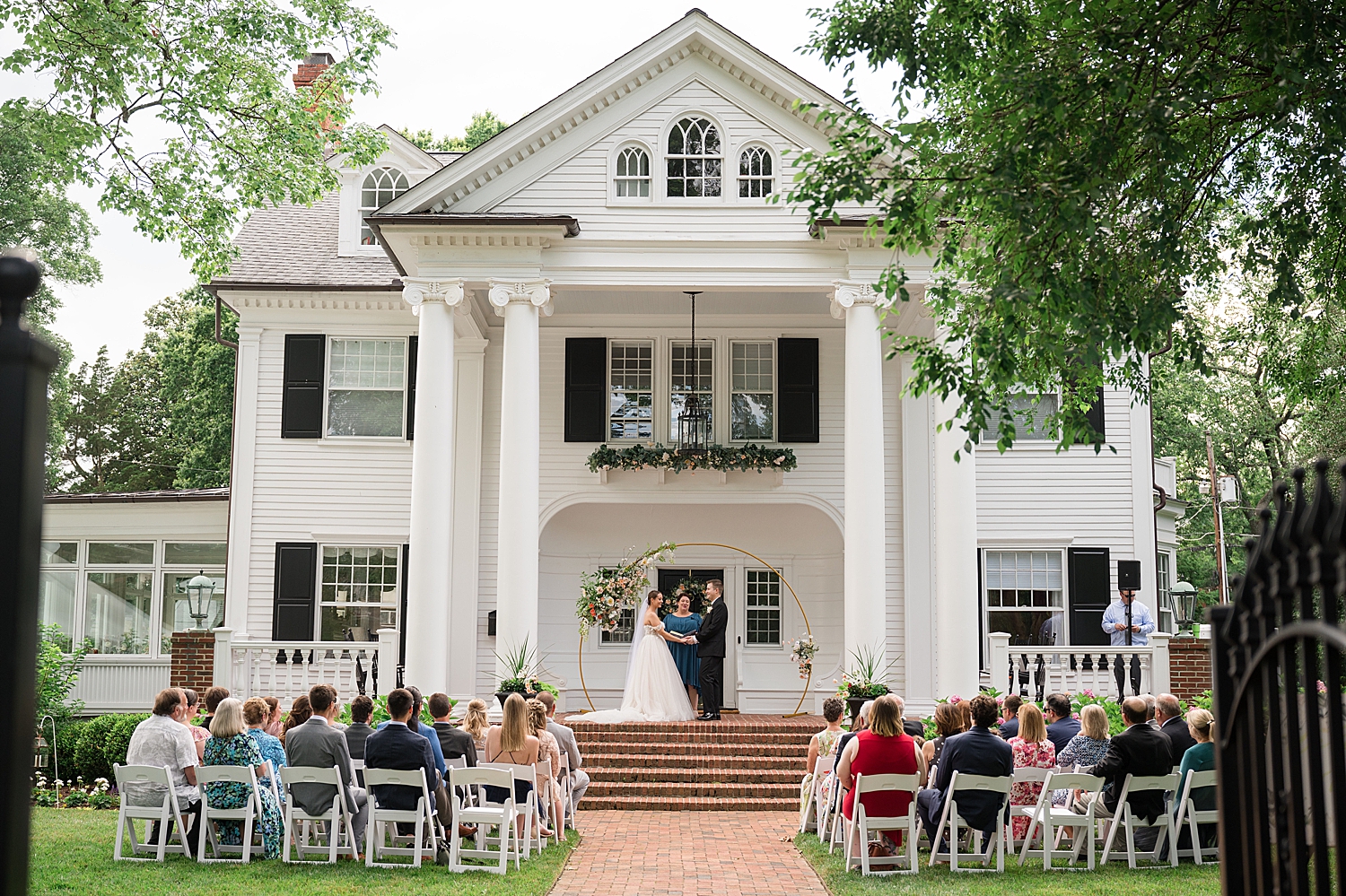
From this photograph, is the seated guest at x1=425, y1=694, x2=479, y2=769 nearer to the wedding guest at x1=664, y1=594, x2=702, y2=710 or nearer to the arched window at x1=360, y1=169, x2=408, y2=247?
the wedding guest at x1=664, y1=594, x2=702, y2=710

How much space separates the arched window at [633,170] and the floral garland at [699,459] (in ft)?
12.8

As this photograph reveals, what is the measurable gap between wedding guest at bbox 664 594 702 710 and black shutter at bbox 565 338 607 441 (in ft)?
10.4

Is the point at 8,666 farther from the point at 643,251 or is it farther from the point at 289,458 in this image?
the point at 289,458

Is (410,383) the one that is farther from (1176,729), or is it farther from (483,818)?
(1176,729)

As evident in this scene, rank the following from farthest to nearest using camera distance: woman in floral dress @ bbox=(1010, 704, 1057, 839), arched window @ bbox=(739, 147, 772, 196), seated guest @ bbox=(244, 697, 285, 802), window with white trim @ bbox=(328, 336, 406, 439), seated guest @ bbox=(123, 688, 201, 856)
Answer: window with white trim @ bbox=(328, 336, 406, 439)
arched window @ bbox=(739, 147, 772, 196)
woman in floral dress @ bbox=(1010, 704, 1057, 839)
seated guest @ bbox=(244, 697, 285, 802)
seated guest @ bbox=(123, 688, 201, 856)

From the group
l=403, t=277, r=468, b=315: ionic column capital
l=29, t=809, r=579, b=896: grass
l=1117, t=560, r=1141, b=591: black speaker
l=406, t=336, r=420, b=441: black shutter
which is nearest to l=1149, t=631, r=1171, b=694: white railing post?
l=1117, t=560, r=1141, b=591: black speaker

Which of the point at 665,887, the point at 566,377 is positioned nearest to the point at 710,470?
the point at 566,377

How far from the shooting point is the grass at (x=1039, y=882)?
870 centimetres

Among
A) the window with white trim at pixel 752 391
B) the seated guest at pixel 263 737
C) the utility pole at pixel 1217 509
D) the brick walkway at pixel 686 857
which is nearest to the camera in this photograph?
the brick walkway at pixel 686 857

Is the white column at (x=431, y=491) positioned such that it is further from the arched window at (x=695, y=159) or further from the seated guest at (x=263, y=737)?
the seated guest at (x=263, y=737)

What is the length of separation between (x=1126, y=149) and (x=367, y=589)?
14.4m

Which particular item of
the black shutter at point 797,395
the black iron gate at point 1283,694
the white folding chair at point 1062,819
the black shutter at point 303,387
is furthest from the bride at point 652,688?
the black iron gate at point 1283,694

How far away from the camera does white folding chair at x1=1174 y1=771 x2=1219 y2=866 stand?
31.0 ft

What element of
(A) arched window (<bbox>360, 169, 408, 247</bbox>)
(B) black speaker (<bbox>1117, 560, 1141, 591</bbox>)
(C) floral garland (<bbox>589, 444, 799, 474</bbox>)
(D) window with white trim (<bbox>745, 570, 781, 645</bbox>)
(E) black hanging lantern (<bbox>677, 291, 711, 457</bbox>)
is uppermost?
(A) arched window (<bbox>360, 169, 408, 247</bbox>)
